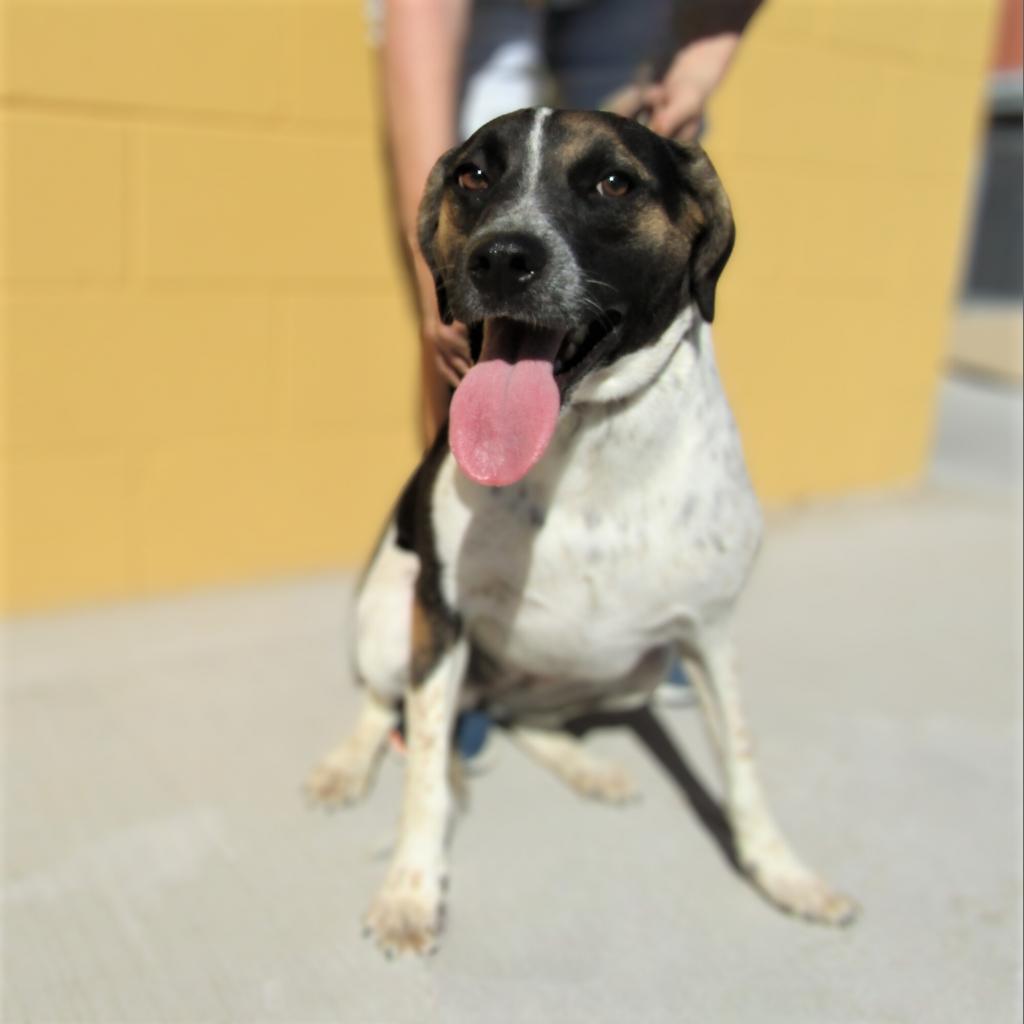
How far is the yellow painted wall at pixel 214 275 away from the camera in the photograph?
11.1 ft

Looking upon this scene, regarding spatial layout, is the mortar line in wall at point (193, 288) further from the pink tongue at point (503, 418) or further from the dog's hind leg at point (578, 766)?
the pink tongue at point (503, 418)

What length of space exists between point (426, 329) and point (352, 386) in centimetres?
175

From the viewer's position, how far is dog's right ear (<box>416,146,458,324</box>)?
2.02m

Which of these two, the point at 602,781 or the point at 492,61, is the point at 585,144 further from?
the point at 602,781

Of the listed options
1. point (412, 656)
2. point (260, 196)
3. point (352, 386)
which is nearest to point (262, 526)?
point (352, 386)

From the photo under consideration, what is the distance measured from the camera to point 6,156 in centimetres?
328

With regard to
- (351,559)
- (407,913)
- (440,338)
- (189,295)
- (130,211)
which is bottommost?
(351,559)


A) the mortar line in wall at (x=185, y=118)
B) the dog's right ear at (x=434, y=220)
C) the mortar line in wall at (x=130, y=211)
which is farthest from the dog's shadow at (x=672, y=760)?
the mortar line in wall at (x=185, y=118)

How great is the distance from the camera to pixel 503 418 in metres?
1.82

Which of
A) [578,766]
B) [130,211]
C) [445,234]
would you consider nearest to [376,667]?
[578,766]

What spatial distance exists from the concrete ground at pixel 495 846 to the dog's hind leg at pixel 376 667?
0.22 feet

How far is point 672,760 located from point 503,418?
4.60 ft

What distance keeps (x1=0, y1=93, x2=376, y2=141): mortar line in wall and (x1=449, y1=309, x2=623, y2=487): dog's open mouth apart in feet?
6.68

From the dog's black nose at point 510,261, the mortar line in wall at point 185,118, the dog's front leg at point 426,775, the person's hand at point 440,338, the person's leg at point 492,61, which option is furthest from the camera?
the mortar line in wall at point 185,118
